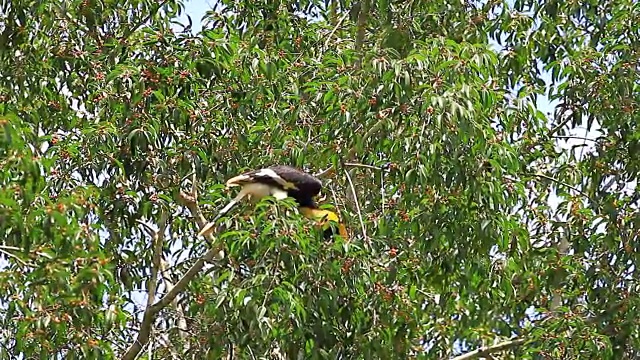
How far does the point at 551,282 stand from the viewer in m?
5.01

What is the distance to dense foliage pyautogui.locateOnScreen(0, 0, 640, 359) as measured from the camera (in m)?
3.57

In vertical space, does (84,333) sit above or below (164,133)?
below

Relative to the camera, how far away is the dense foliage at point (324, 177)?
3570 mm

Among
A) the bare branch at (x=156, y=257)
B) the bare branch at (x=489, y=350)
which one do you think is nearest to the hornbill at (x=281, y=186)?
the bare branch at (x=156, y=257)

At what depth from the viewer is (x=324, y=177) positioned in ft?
14.4

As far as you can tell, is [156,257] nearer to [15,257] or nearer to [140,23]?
[140,23]

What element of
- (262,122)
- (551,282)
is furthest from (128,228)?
(551,282)

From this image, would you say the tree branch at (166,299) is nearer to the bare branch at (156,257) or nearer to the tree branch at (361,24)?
the bare branch at (156,257)

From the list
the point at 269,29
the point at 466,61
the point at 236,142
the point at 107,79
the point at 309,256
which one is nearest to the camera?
the point at 309,256

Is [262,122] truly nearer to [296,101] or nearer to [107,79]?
[296,101]

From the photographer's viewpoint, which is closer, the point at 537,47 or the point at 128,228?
the point at 128,228

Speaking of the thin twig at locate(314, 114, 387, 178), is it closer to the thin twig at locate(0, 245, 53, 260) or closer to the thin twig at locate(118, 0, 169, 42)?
the thin twig at locate(0, 245, 53, 260)

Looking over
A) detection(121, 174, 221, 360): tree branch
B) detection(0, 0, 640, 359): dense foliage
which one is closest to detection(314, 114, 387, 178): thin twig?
detection(0, 0, 640, 359): dense foliage

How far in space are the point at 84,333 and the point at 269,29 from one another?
193cm
